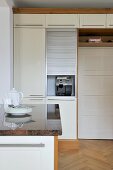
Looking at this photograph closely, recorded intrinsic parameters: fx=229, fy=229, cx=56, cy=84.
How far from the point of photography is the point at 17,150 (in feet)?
5.07

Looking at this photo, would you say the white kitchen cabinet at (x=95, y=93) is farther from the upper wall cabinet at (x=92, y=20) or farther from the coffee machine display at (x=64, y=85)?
the upper wall cabinet at (x=92, y=20)

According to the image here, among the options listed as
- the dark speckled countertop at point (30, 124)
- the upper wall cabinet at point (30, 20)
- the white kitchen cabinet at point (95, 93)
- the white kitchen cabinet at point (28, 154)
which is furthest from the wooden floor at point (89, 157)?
the upper wall cabinet at point (30, 20)

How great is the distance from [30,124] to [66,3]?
2891 mm

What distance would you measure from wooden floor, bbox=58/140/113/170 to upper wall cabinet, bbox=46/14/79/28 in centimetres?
206

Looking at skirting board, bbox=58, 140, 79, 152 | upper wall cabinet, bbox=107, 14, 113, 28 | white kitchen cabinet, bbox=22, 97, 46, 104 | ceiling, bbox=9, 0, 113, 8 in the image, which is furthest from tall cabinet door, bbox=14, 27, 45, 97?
upper wall cabinet, bbox=107, 14, 113, 28

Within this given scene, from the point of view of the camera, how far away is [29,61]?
3.87 m

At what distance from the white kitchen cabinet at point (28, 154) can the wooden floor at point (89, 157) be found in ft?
5.20

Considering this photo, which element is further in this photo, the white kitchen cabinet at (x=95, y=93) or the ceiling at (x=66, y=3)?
the white kitchen cabinet at (x=95, y=93)

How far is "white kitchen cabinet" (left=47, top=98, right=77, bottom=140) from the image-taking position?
12.8 feet

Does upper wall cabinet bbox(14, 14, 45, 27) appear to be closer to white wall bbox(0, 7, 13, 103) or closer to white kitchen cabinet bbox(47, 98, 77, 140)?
white wall bbox(0, 7, 13, 103)

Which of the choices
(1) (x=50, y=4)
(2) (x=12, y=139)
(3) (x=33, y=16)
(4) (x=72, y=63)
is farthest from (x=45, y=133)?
(1) (x=50, y=4)

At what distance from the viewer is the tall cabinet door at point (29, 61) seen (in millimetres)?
3834

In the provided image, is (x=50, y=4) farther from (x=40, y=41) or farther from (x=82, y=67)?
(x=82, y=67)

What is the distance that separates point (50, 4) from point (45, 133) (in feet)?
10.2
